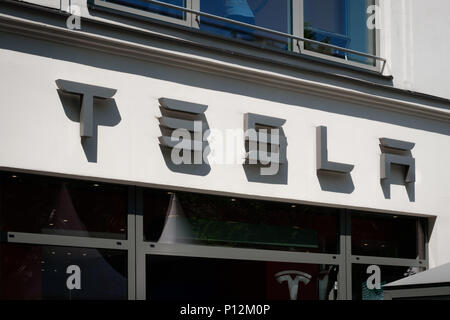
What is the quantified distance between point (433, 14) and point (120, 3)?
174 inches

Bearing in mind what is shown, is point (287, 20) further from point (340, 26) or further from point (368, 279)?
point (368, 279)

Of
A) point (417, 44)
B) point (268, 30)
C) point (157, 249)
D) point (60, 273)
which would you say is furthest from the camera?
point (417, 44)

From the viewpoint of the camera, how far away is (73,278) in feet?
24.4

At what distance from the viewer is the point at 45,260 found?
7309mm

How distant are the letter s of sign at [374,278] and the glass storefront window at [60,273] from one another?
10.4 feet

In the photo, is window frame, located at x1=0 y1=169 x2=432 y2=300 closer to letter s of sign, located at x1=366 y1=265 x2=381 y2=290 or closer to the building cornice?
letter s of sign, located at x1=366 y1=265 x2=381 y2=290

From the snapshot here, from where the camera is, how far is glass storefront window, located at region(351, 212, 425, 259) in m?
9.53

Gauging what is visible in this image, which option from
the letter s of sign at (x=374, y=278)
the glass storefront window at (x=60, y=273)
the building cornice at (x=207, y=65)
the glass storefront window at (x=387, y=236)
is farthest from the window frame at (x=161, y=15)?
the letter s of sign at (x=374, y=278)

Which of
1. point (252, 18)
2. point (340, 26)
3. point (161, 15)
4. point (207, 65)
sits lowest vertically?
point (207, 65)

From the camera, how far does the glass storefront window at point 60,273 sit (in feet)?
23.4

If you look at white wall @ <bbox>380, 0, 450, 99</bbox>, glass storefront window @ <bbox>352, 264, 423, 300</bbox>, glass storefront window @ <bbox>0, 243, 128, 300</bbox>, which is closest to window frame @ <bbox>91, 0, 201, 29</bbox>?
glass storefront window @ <bbox>0, 243, 128, 300</bbox>

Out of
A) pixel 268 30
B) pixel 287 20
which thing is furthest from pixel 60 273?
pixel 287 20

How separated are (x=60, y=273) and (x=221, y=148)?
6.87 feet

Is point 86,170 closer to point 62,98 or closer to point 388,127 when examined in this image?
point 62,98
